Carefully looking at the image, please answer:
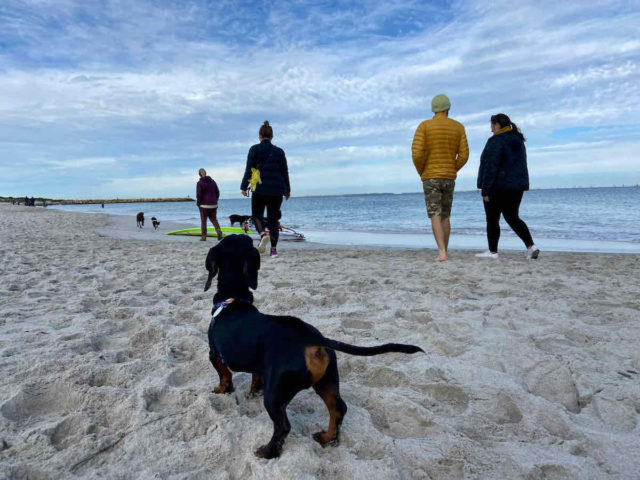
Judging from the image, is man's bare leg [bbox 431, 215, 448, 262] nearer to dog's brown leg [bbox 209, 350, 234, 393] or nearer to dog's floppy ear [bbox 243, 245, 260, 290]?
dog's floppy ear [bbox 243, 245, 260, 290]

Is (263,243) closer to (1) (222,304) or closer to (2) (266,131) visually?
(2) (266,131)

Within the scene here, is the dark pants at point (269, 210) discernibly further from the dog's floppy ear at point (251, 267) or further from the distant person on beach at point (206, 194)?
the dog's floppy ear at point (251, 267)

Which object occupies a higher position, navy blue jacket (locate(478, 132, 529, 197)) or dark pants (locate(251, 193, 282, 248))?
navy blue jacket (locate(478, 132, 529, 197))

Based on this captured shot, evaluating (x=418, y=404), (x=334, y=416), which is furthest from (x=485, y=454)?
(x=334, y=416)

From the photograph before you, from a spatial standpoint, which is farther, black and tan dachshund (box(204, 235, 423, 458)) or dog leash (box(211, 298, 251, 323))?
dog leash (box(211, 298, 251, 323))

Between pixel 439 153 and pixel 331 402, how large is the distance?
4.84 meters

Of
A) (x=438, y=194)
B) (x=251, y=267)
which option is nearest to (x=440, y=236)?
(x=438, y=194)

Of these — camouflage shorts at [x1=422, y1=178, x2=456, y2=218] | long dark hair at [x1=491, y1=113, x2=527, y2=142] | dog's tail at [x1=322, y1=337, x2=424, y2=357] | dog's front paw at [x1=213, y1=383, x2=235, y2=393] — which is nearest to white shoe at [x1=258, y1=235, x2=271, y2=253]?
camouflage shorts at [x1=422, y1=178, x2=456, y2=218]

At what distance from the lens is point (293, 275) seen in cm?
A: 491

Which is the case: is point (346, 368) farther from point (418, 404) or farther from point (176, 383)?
point (176, 383)

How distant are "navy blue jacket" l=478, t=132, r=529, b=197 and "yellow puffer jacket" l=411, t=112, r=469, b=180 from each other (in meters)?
0.37

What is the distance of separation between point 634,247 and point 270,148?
27.8ft

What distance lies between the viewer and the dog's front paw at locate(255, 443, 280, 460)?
5.22ft

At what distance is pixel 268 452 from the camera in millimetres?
1593
